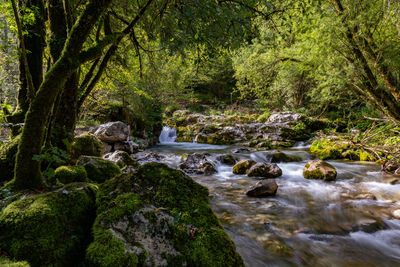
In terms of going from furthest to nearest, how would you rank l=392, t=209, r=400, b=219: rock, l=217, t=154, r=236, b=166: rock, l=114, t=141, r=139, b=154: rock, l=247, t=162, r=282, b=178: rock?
l=114, t=141, r=139, b=154: rock → l=217, t=154, r=236, b=166: rock → l=247, t=162, r=282, b=178: rock → l=392, t=209, r=400, b=219: rock

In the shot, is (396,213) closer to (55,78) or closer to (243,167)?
(243,167)

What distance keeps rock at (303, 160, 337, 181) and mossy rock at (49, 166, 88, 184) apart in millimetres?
6735

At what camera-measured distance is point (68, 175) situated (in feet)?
9.78

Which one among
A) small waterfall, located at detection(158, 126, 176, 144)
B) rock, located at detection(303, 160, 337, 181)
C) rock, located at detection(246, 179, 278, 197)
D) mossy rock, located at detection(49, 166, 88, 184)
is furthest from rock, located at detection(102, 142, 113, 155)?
rock, located at detection(303, 160, 337, 181)

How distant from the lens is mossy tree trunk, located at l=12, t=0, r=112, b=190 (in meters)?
1.87

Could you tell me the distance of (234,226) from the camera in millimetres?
3775

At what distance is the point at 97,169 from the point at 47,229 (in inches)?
84.4

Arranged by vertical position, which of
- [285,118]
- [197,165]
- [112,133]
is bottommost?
[197,165]

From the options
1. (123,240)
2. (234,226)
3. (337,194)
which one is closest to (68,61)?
(123,240)

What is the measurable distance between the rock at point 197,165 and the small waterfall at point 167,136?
897cm

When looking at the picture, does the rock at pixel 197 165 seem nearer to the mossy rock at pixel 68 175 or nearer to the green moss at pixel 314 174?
the green moss at pixel 314 174

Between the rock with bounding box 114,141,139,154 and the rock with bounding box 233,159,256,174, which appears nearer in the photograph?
the rock with bounding box 233,159,256,174

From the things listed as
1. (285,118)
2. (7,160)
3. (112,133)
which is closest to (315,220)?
(7,160)

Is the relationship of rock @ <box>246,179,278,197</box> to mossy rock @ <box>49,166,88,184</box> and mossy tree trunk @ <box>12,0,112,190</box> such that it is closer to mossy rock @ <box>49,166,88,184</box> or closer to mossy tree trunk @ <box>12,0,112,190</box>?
mossy rock @ <box>49,166,88,184</box>
